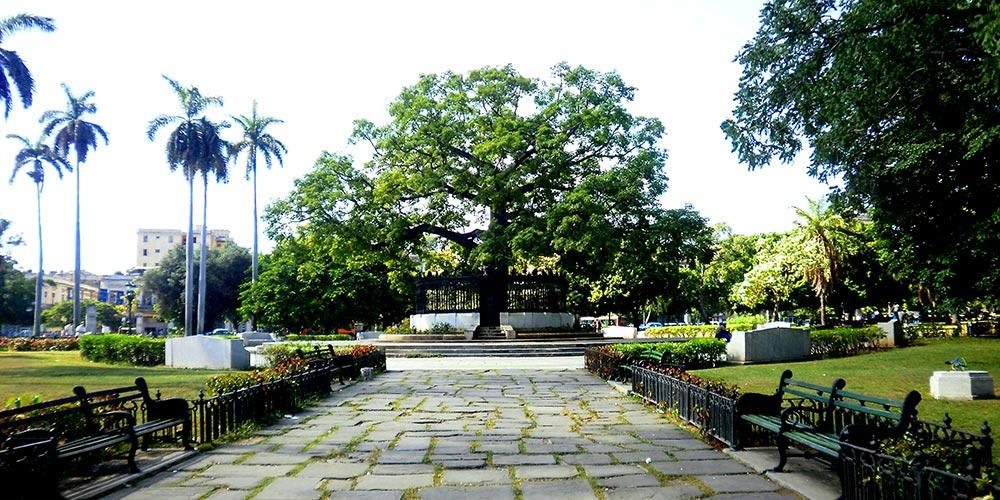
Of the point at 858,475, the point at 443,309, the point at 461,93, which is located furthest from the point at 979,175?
the point at 443,309

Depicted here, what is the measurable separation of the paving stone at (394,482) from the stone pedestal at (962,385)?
10.6 m

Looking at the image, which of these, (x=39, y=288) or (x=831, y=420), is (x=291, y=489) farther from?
(x=39, y=288)

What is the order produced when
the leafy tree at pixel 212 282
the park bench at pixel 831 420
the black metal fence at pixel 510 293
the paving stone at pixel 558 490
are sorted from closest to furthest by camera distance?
the park bench at pixel 831 420 < the paving stone at pixel 558 490 < the black metal fence at pixel 510 293 < the leafy tree at pixel 212 282

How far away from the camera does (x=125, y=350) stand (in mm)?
26500

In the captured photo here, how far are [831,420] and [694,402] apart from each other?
233 centimetres

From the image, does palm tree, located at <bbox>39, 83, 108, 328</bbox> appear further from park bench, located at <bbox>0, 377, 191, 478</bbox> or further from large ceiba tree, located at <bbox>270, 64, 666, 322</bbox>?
park bench, located at <bbox>0, 377, 191, 478</bbox>

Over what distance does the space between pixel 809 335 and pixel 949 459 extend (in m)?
21.9

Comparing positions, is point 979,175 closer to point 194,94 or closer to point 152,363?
point 152,363

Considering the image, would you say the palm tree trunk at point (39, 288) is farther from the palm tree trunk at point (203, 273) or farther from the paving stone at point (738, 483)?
the paving stone at point (738, 483)

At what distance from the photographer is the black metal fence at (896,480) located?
3.96m

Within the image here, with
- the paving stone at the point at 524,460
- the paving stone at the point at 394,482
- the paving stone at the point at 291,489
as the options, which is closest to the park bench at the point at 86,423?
the paving stone at the point at 291,489

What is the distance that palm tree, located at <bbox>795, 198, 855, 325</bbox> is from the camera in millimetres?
38875

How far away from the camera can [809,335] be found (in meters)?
25.0

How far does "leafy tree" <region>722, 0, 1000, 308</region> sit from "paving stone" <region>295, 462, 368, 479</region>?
7968mm
